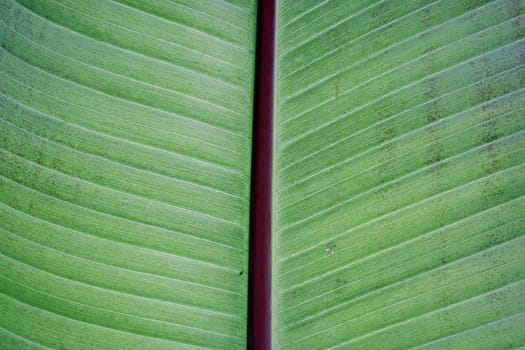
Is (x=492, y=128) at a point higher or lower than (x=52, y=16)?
lower

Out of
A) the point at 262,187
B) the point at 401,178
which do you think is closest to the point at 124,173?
the point at 262,187

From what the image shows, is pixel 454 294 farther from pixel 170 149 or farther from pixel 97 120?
pixel 97 120

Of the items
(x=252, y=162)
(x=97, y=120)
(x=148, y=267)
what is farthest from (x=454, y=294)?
(x=97, y=120)

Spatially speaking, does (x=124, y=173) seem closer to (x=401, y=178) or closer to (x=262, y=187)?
(x=262, y=187)
